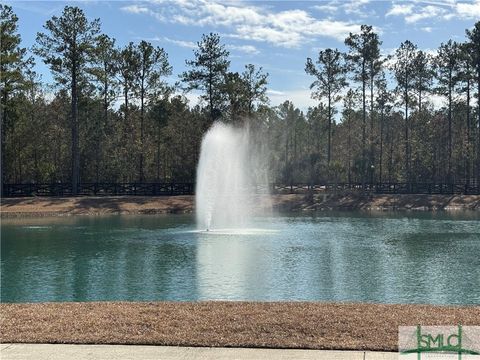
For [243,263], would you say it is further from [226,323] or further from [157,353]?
[157,353]

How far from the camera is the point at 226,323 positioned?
10.6 metres

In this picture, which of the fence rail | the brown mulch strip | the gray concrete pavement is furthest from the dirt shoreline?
the gray concrete pavement

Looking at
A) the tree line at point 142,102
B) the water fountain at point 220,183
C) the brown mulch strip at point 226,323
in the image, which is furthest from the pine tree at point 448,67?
the brown mulch strip at point 226,323

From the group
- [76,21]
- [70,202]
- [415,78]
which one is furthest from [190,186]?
[415,78]

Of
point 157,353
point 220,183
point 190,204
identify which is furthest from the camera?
point 190,204

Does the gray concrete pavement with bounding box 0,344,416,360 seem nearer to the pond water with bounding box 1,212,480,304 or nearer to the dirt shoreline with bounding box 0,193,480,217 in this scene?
the pond water with bounding box 1,212,480,304

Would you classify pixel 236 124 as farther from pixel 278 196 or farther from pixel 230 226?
pixel 230 226

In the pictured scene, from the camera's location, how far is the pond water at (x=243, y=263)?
745 inches

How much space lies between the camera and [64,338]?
9.61 meters

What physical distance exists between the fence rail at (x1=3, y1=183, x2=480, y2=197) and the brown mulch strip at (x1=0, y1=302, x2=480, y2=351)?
169 feet

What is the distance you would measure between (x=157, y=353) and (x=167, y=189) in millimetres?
59160

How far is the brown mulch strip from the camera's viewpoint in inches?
373

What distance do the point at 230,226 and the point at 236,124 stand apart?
32.4 metres

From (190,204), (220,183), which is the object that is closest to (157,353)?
(220,183)
